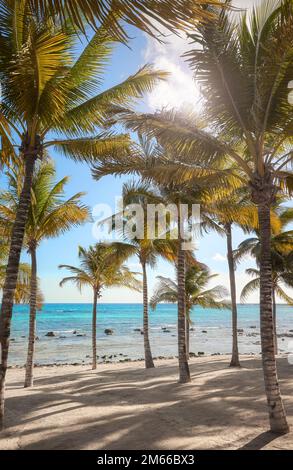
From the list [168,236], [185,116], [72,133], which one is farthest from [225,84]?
[168,236]

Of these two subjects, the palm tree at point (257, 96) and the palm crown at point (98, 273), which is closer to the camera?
the palm tree at point (257, 96)

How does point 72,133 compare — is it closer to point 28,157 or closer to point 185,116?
point 28,157

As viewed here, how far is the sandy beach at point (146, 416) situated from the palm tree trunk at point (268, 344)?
0.33 meters

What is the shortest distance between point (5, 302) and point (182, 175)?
5.72 metres

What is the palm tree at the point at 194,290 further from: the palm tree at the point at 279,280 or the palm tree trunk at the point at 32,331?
the palm tree trunk at the point at 32,331

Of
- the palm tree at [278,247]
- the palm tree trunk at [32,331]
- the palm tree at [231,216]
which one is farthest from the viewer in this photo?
the palm tree at [278,247]

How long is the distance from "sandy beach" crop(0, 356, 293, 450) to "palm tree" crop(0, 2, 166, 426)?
4.51 ft

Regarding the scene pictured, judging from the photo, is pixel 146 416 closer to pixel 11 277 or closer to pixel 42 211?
pixel 11 277

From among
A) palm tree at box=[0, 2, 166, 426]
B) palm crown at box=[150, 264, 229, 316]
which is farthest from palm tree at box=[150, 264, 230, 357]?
palm tree at box=[0, 2, 166, 426]

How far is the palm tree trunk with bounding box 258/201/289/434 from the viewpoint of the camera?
679cm

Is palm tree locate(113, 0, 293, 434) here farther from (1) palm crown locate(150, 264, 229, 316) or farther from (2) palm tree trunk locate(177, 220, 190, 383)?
(1) palm crown locate(150, 264, 229, 316)

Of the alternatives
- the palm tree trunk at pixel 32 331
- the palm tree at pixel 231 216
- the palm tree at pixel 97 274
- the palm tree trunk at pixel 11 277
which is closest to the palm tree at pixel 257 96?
the palm tree trunk at pixel 11 277

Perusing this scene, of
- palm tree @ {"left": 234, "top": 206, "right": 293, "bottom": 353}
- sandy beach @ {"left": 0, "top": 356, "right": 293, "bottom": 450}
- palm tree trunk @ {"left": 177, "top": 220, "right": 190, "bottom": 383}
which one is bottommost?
sandy beach @ {"left": 0, "top": 356, "right": 293, "bottom": 450}

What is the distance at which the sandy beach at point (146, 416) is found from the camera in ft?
21.2
